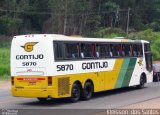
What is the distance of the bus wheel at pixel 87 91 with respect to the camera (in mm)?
22953

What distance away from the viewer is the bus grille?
2130 cm

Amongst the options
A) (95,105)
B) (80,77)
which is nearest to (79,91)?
(80,77)

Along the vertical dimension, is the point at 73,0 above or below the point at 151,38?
above

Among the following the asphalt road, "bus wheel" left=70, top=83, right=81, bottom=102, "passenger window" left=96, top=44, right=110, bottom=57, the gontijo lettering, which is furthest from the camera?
"passenger window" left=96, top=44, right=110, bottom=57

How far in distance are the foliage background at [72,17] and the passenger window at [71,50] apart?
66692 mm

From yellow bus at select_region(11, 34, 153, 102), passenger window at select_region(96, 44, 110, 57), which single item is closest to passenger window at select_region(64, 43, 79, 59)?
yellow bus at select_region(11, 34, 153, 102)

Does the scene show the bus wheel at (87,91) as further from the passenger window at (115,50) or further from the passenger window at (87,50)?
the passenger window at (115,50)

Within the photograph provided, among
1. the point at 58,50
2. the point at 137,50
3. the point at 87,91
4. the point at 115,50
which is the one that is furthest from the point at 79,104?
the point at 137,50

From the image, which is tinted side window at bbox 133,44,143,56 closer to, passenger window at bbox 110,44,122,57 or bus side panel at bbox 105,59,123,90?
passenger window at bbox 110,44,122,57

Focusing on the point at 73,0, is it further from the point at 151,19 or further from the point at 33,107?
the point at 33,107

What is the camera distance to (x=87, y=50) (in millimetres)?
23969

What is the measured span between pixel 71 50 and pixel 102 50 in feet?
9.82

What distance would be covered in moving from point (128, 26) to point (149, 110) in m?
99.8

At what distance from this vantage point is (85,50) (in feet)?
78.0
